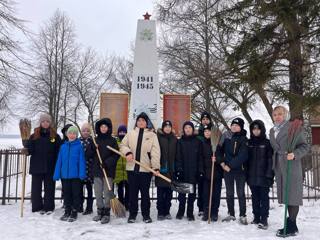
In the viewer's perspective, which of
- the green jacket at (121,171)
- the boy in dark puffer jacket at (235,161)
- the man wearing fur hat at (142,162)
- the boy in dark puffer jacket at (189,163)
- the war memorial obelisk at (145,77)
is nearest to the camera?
the boy in dark puffer jacket at (235,161)

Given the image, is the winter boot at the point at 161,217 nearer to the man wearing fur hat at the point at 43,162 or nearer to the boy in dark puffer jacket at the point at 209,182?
the boy in dark puffer jacket at the point at 209,182

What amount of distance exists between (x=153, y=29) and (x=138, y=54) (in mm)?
764

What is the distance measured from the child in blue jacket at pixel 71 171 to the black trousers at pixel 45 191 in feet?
1.34

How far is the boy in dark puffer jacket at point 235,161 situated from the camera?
5.73m

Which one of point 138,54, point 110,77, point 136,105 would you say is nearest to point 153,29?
point 138,54

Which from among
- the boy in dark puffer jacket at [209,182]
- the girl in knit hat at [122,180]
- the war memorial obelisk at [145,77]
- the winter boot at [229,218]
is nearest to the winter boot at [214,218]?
the boy in dark puffer jacket at [209,182]

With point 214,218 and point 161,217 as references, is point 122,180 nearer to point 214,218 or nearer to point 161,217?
point 161,217

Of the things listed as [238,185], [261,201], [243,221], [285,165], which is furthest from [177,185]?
[285,165]

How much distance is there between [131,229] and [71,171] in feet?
4.83

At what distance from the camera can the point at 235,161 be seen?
5.71 m

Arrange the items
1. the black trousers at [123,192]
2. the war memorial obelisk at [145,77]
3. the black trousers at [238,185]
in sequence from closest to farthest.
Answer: the black trousers at [238,185]
the black trousers at [123,192]
the war memorial obelisk at [145,77]

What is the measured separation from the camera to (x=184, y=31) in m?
20.1

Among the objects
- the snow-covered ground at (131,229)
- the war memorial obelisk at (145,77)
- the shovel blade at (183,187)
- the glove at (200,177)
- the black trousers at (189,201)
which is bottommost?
the snow-covered ground at (131,229)

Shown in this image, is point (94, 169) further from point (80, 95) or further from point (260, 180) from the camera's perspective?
point (80, 95)
